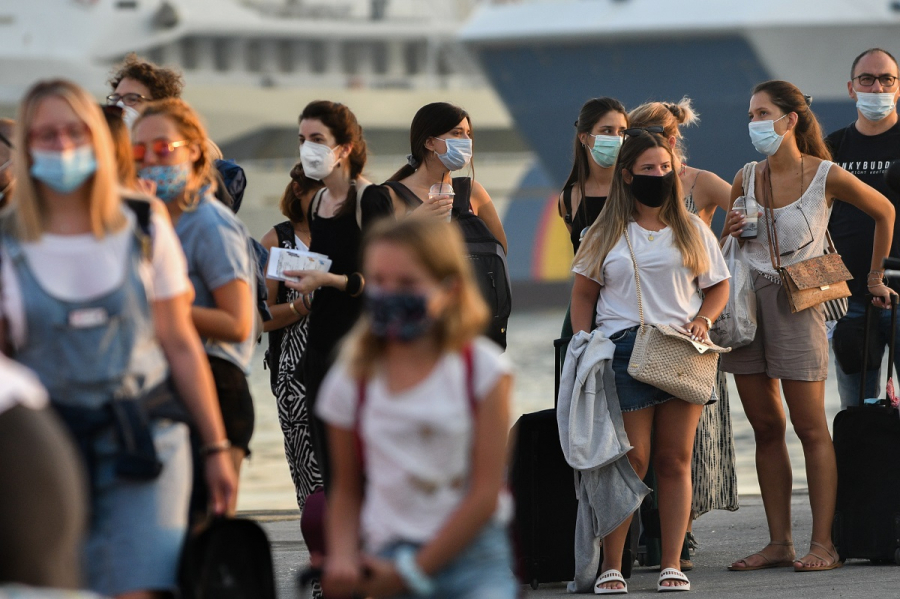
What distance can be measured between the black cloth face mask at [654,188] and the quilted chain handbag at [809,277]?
637mm

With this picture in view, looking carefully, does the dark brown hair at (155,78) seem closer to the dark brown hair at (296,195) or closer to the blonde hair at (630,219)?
the dark brown hair at (296,195)

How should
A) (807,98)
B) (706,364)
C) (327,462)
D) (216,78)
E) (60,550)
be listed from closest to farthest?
(60,550)
(327,462)
(706,364)
(807,98)
(216,78)

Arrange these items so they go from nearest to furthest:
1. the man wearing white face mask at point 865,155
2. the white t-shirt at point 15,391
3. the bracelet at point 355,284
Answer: the white t-shirt at point 15,391 → the bracelet at point 355,284 → the man wearing white face mask at point 865,155

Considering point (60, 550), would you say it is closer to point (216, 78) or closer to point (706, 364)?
point (706, 364)

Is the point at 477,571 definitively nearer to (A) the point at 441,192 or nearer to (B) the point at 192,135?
(B) the point at 192,135

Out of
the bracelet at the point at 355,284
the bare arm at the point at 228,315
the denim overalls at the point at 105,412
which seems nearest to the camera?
the denim overalls at the point at 105,412

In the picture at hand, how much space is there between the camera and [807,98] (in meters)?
5.79

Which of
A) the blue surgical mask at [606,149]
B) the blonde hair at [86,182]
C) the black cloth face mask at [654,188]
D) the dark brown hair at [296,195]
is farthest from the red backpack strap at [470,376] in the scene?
the blue surgical mask at [606,149]

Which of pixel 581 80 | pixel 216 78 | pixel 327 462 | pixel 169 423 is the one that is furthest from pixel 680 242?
pixel 216 78

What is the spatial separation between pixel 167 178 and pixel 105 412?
95 cm

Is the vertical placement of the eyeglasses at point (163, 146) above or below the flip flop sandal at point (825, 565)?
above

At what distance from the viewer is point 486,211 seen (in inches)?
224

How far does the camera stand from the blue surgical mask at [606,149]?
5.77 metres

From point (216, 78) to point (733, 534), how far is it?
1448 inches
